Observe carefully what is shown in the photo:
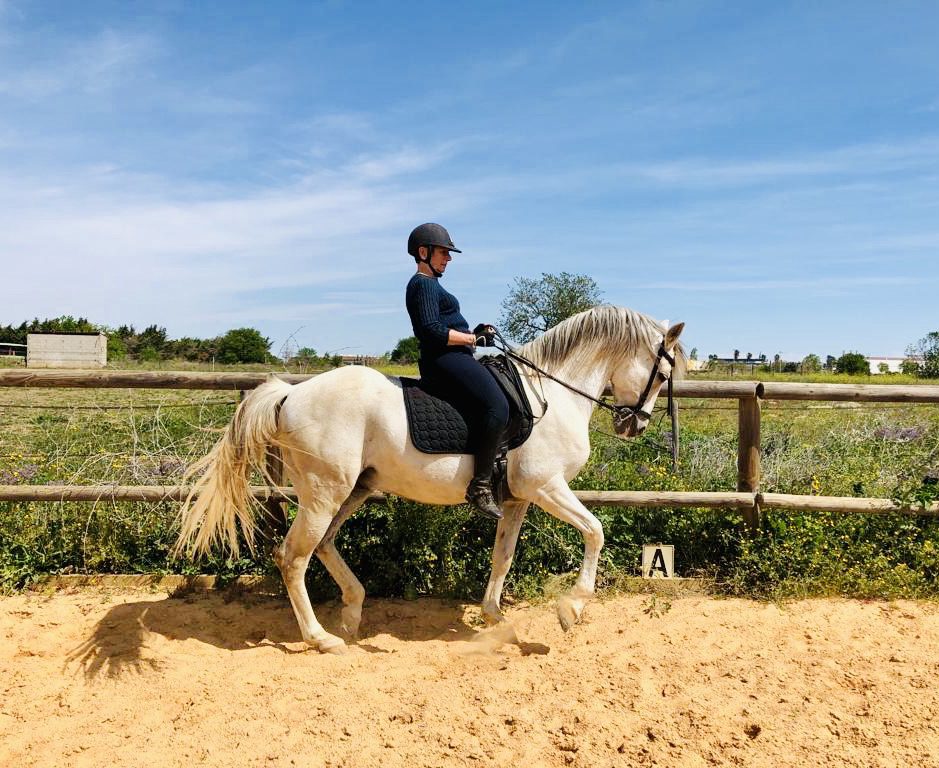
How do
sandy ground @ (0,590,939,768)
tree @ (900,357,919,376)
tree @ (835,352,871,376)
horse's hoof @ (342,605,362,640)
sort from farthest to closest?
1. tree @ (835,352,871,376)
2. tree @ (900,357,919,376)
3. horse's hoof @ (342,605,362,640)
4. sandy ground @ (0,590,939,768)

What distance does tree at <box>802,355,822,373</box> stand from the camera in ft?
164

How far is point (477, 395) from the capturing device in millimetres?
4602

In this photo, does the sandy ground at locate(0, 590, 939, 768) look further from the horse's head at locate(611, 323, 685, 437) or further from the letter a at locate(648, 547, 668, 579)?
the horse's head at locate(611, 323, 685, 437)

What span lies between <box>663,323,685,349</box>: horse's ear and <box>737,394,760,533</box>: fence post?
1.22 m

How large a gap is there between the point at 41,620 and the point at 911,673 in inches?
223

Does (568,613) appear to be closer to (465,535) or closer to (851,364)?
(465,535)

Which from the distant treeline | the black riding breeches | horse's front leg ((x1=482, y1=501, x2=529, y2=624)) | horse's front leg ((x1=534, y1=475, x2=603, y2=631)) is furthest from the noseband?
the distant treeline

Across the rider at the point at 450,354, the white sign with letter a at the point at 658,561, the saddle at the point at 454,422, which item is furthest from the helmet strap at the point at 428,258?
the white sign with letter a at the point at 658,561

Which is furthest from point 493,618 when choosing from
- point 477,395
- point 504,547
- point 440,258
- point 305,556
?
point 440,258

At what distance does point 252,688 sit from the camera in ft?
14.0

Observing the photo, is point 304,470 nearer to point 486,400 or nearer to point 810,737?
point 486,400

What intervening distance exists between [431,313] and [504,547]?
1763 mm

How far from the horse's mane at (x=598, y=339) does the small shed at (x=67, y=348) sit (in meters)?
46.1

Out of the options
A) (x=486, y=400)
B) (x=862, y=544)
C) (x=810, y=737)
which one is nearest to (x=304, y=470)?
(x=486, y=400)
